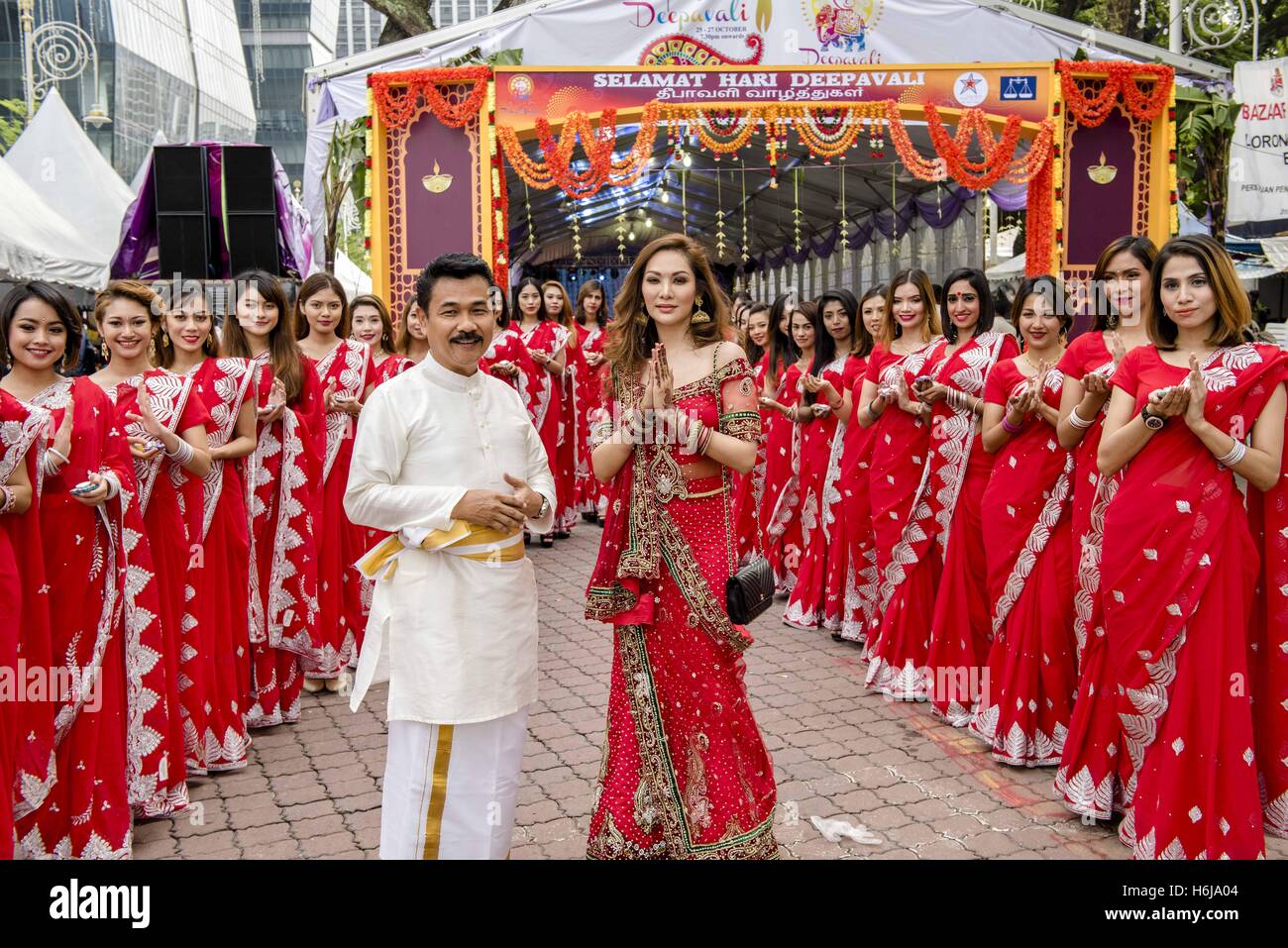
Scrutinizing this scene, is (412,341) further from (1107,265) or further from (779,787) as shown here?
(1107,265)

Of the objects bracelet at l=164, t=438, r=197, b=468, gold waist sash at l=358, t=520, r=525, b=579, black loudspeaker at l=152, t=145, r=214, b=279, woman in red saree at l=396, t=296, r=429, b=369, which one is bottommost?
gold waist sash at l=358, t=520, r=525, b=579

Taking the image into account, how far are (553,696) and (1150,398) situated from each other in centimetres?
311

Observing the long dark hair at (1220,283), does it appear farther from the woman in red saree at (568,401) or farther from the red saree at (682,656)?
the woman in red saree at (568,401)

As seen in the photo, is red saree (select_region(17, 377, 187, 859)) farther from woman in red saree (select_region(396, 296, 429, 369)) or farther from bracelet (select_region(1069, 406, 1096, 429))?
bracelet (select_region(1069, 406, 1096, 429))

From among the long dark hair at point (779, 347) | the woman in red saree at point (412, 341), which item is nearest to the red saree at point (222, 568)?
the woman in red saree at point (412, 341)

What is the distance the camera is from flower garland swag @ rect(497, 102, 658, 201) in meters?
9.05

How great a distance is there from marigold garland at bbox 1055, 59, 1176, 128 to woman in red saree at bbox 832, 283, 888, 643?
443 cm

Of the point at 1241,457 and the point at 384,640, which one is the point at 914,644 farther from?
the point at 384,640

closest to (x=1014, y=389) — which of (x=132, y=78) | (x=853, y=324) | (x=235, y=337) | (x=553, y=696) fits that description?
(x=853, y=324)

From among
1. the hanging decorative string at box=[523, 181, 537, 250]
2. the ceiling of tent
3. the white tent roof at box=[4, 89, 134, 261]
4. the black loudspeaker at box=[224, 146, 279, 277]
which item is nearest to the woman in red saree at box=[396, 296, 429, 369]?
the black loudspeaker at box=[224, 146, 279, 277]

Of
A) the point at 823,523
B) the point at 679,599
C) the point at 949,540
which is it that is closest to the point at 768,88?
the point at 823,523

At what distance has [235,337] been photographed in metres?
4.72

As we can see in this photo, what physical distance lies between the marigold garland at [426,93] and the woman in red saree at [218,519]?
5110mm
